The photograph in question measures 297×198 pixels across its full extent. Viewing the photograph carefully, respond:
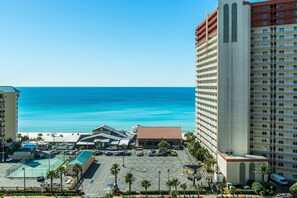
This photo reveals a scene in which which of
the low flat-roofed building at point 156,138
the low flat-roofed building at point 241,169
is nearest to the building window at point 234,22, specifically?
the low flat-roofed building at point 241,169

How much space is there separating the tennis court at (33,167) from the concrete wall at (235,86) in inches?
1839

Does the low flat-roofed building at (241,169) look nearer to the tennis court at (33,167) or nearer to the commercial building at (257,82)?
the commercial building at (257,82)

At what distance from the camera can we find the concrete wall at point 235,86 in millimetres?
73375

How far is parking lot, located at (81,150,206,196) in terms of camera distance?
63859 millimetres

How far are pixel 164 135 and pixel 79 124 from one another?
3533 inches

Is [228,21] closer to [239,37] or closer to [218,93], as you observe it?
[239,37]

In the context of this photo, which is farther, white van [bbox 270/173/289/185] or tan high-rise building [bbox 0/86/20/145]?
tan high-rise building [bbox 0/86/20/145]

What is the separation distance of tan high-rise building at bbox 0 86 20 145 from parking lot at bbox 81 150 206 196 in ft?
117

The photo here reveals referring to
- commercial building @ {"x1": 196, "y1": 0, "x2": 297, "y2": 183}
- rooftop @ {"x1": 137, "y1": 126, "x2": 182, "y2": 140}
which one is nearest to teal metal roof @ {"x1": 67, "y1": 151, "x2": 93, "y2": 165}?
rooftop @ {"x1": 137, "y1": 126, "x2": 182, "y2": 140}

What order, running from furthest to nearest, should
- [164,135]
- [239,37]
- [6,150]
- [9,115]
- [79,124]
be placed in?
[79,124] < [164,135] < [9,115] < [6,150] < [239,37]

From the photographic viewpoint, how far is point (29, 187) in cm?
6238

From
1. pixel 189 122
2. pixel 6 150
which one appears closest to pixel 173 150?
pixel 6 150

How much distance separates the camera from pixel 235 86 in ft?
245

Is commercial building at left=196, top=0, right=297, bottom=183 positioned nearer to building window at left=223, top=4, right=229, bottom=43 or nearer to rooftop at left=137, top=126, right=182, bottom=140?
building window at left=223, top=4, right=229, bottom=43
